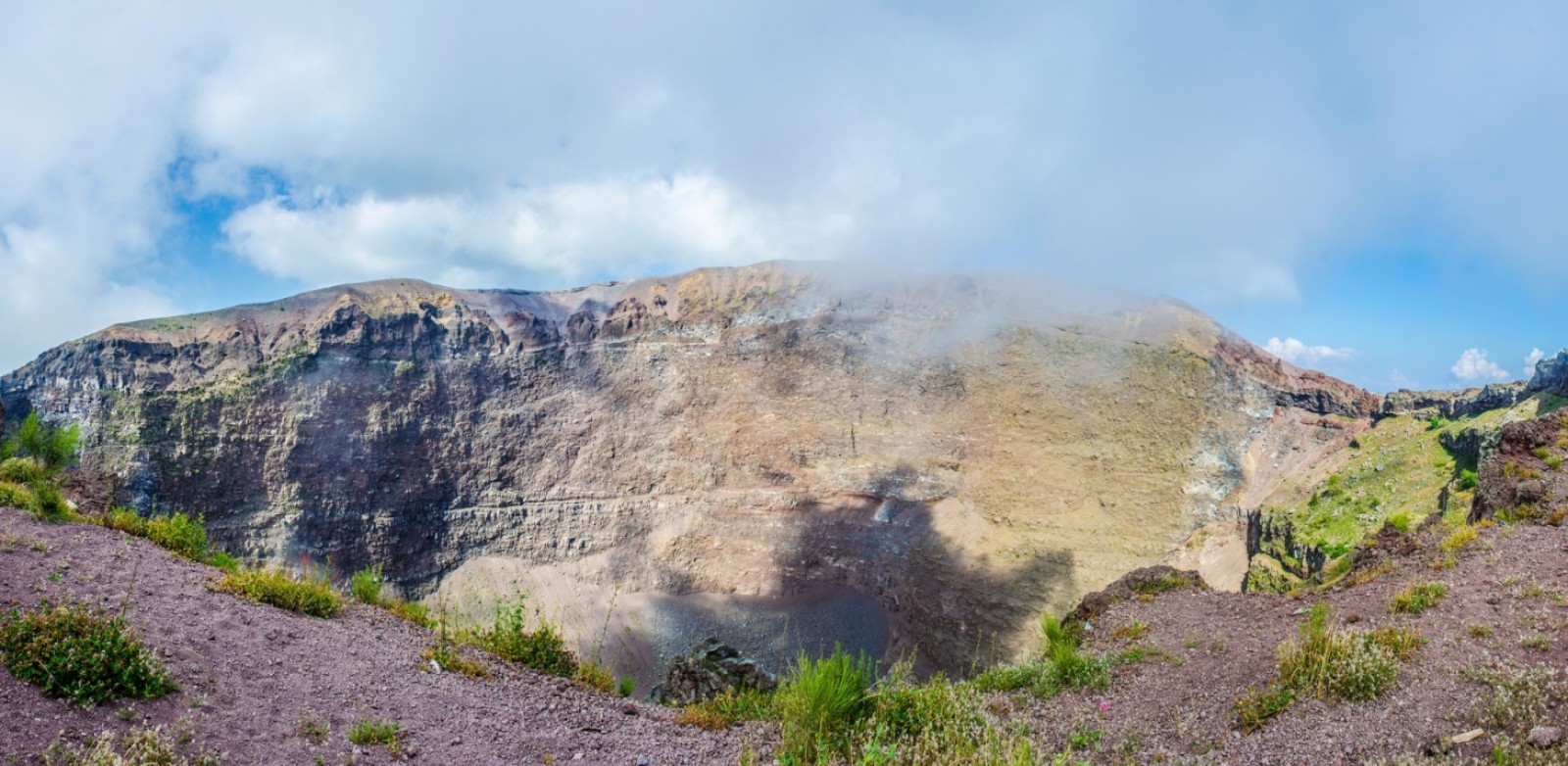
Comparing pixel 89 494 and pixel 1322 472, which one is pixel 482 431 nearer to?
pixel 89 494

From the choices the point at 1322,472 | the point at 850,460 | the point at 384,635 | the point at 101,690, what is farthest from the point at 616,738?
the point at 850,460

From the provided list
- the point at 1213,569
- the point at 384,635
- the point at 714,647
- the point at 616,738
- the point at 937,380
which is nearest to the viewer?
the point at 616,738

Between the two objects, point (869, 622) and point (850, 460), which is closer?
point (869, 622)

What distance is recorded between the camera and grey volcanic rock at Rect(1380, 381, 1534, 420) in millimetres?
23750

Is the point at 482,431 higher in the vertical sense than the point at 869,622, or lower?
higher

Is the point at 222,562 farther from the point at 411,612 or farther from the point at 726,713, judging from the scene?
the point at 726,713

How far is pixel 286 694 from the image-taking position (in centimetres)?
581

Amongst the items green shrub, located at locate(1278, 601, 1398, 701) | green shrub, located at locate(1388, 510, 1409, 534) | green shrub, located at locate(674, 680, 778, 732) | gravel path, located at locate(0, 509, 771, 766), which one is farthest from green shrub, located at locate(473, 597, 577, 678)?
green shrub, located at locate(1388, 510, 1409, 534)

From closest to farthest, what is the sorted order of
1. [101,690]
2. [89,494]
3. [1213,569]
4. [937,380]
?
[101,690]
[89,494]
[1213,569]
[937,380]

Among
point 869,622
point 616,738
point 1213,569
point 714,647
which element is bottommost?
point 869,622

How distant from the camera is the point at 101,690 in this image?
4758mm

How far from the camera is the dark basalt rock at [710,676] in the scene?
36.4 ft

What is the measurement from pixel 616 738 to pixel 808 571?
110ft

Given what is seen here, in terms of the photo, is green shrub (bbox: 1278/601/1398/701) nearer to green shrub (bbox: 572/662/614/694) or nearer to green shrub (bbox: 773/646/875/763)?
green shrub (bbox: 773/646/875/763)
